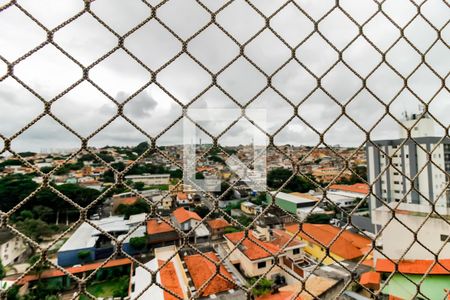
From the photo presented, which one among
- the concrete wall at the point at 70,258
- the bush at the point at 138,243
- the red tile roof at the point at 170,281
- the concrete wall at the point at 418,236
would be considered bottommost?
the concrete wall at the point at 70,258

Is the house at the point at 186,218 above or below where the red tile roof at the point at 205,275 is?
above

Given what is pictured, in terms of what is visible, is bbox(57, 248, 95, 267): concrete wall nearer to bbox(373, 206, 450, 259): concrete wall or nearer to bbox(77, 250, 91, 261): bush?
bbox(77, 250, 91, 261): bush

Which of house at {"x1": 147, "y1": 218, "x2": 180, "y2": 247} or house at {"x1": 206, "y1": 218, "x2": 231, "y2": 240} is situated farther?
house at {"x1": 147, "y1": 218, "x2": 180, "y2": 247}

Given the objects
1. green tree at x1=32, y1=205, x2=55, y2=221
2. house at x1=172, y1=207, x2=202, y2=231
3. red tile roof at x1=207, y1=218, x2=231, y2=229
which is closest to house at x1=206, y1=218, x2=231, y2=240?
red tile roof at x1=207, y1=218, x2=231, y2=229

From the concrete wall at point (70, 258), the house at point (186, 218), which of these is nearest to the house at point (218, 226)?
the house at point (186, 218)

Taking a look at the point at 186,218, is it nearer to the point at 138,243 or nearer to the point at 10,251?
the point at 138,243

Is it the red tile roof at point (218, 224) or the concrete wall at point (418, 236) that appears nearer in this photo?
the concrete wall at point (418, 236)

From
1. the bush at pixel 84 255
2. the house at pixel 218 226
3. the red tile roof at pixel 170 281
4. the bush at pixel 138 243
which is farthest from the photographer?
the bush at pixel 84 255

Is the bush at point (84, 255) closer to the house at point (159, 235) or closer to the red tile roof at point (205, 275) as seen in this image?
the house at point (159, 235)

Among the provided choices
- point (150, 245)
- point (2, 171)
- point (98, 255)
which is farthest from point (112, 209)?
point (2, 171)

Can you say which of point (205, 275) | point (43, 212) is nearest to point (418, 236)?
point (205, 275)
